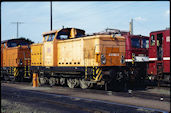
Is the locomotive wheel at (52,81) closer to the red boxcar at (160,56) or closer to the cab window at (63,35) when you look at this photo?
the cab window at (63,35)

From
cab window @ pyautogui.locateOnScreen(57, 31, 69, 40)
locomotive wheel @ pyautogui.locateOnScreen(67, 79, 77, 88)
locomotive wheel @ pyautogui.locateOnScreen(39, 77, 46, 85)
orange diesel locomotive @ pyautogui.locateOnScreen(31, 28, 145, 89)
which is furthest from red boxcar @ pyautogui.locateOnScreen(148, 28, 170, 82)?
locomotive wheel @ pyautogui.locateOnScreen(39, 77, 46, 85)

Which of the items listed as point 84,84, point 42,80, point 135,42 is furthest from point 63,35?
point 135,42

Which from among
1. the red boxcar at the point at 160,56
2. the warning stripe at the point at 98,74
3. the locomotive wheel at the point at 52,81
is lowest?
the locomotive wheel at the point at 52,81

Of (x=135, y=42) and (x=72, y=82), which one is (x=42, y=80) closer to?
(x=72, y=82)

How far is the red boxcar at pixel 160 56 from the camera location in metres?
14.2

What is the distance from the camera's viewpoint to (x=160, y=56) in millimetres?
14930

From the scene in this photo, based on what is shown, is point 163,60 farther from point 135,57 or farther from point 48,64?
point 48,64

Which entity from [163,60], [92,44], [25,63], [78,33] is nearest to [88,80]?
[92,44]

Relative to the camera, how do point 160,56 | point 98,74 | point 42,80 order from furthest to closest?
point 42,80 < point 160,56 < point 98,74

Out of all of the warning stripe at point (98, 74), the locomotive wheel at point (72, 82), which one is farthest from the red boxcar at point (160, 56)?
the locomotive wheel at point (72, 82)

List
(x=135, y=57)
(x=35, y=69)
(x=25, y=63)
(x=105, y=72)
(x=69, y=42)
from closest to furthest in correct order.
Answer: (x=105, y=72) < (x=69, y=42) < (x=135, y=57) < (x=35, y=69) < (x=25, y=63)

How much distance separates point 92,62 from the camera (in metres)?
14.1

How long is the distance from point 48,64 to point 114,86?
5494mm

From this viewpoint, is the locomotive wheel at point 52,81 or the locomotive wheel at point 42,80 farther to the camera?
the locomotive wheel at point 42,80
